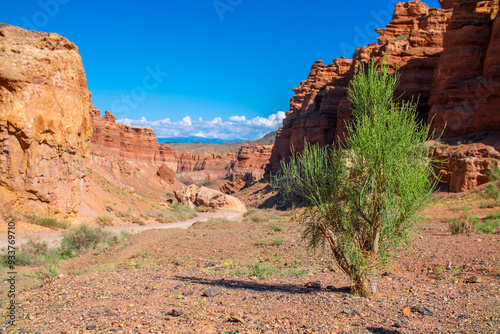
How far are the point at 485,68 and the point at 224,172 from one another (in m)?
81.7

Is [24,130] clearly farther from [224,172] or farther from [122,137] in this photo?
[224,172]

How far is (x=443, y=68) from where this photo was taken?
30156 mm

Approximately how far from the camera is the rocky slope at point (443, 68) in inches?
1046

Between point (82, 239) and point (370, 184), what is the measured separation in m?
12.0

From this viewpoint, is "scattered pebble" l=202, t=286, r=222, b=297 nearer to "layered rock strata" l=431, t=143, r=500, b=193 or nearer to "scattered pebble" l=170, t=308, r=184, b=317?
"scattered pebble" l=170, t=308, r=184, b=317

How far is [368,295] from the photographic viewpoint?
19.2 feet

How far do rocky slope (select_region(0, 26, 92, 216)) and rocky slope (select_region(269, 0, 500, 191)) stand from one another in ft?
37.9

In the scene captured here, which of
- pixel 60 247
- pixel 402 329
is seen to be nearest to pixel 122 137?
pixel 60 247

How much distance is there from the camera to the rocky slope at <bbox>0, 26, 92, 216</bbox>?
14.9 metres

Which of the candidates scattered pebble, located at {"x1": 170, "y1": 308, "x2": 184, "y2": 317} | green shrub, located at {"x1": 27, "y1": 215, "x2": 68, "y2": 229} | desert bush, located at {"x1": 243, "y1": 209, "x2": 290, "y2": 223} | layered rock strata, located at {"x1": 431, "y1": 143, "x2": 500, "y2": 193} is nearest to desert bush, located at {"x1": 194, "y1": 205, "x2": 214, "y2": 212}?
desert bush, located at {"x1": 243, "y1": 209, "x2": 290, "y2": 223}

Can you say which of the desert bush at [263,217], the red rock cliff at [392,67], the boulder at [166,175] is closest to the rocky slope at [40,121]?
the desert bush at [263,217]

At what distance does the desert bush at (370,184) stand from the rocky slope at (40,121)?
14036 millimetres

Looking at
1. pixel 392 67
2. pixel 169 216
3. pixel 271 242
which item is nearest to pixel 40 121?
pixel 271 242

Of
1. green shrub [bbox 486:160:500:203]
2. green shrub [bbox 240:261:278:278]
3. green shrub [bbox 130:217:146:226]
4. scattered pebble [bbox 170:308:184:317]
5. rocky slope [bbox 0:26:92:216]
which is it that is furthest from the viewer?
green shrub [bbox 130:217:146:226]
